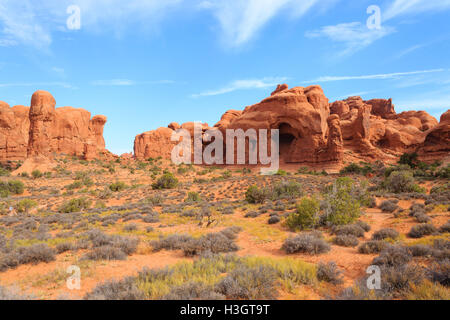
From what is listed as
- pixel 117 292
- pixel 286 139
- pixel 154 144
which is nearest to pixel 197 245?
pixel 117 292

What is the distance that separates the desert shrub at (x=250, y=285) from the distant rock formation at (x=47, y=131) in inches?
1572

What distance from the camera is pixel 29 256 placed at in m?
5.34

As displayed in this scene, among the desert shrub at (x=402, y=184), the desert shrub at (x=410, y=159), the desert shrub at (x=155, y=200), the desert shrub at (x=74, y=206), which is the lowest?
the desert shrub at (x=74, y=206)

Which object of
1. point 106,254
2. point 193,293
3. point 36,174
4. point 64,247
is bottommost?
point 64,247

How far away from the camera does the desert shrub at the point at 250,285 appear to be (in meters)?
3.36

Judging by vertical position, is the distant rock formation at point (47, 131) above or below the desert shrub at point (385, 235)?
above

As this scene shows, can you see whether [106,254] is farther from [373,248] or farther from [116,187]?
[116,187]

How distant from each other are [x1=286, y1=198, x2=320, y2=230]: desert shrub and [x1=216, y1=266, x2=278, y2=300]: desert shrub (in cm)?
493

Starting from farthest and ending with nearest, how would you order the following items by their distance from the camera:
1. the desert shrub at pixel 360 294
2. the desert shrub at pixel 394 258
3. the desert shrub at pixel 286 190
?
the desert shrub at pixel 286 190 < the desert shrub at pixel 394 258 < the desert shrub at pixel 360 294

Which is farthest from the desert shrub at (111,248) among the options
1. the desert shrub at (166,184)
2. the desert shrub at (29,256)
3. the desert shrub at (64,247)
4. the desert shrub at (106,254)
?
the desert shrub at (166,184)

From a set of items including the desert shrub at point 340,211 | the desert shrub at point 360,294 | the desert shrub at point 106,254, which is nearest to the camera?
the desert shrub at point 360,294

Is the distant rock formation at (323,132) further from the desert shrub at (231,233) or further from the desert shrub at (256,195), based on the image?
the desert shrub at (231,233)

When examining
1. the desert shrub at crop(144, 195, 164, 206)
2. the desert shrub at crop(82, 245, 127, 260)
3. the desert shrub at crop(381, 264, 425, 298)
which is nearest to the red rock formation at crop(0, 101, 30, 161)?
the desert shrub at crop(144, 195, 164, 206)

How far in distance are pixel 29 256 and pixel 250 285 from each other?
541 cm
